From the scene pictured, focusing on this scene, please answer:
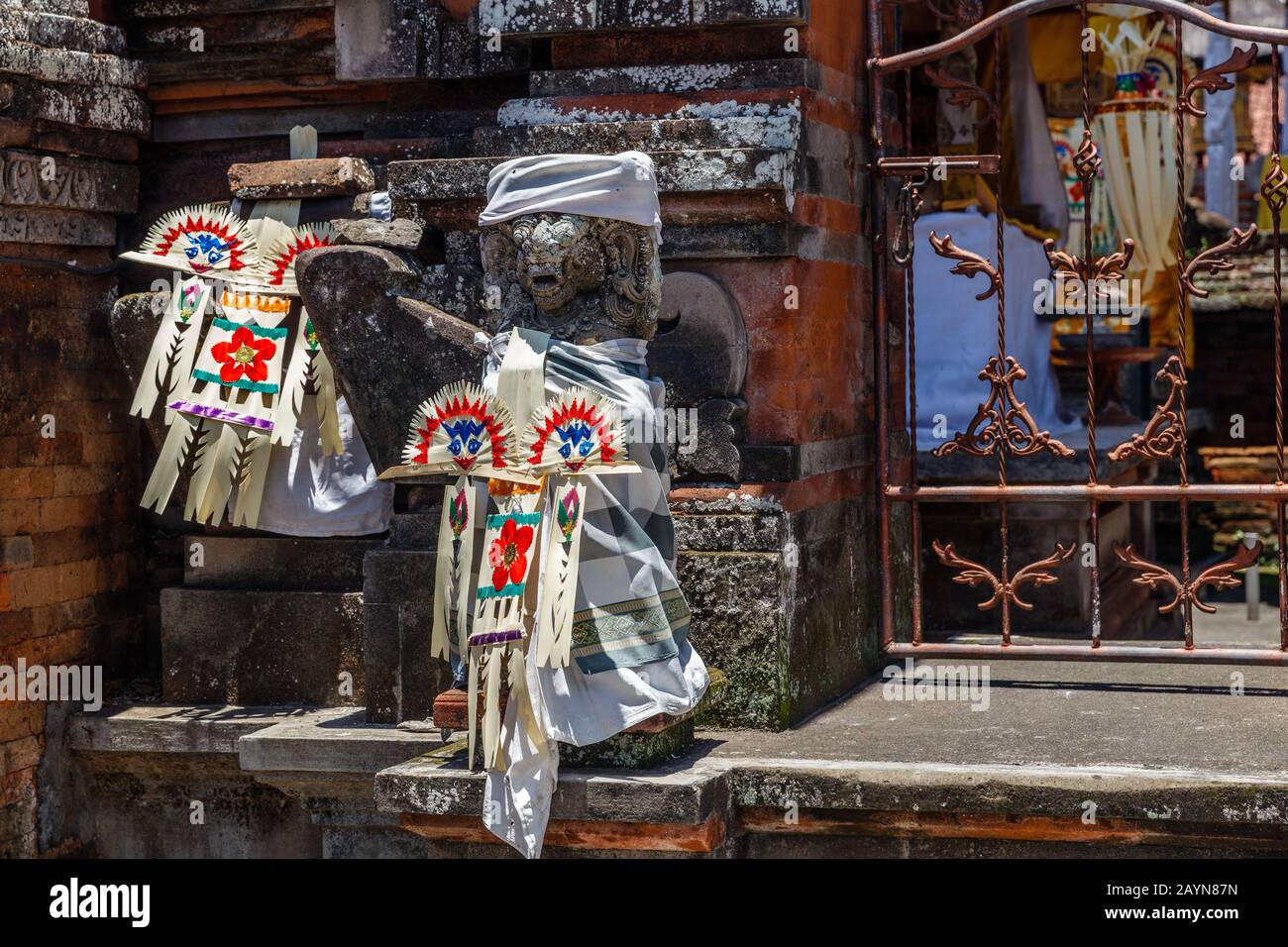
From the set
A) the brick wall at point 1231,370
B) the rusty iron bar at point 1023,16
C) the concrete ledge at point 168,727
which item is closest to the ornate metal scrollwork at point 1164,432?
the rusty iron bar at point 1023,16

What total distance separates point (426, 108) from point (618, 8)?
1096 millimetres

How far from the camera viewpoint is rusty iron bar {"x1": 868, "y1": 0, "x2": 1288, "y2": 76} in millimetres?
5457

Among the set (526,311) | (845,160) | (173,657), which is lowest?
(173,657)

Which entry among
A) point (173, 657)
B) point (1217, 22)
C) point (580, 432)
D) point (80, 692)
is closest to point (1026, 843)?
point (580, 432)

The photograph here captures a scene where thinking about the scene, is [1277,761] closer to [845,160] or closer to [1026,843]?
[1026,843]

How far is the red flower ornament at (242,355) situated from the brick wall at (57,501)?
28.7 inches

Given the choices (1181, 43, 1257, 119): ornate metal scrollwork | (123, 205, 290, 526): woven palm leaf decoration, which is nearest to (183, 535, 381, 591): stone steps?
(123, 205, 290, 526): woven palm leaf decoration

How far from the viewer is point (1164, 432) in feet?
18.6

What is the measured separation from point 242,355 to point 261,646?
1014 mm

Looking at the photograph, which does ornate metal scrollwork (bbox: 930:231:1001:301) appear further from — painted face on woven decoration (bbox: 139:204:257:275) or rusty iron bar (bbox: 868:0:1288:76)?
painted face on woven decoration (bbox: 139:204:257:275)

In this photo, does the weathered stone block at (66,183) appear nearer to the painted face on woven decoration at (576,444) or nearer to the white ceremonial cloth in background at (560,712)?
the white ceremonial cloth in background at (560,712)

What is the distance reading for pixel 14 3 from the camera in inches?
238

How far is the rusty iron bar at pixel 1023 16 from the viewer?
17.9ft

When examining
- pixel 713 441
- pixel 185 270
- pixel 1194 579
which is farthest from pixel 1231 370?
pixel 185 270
